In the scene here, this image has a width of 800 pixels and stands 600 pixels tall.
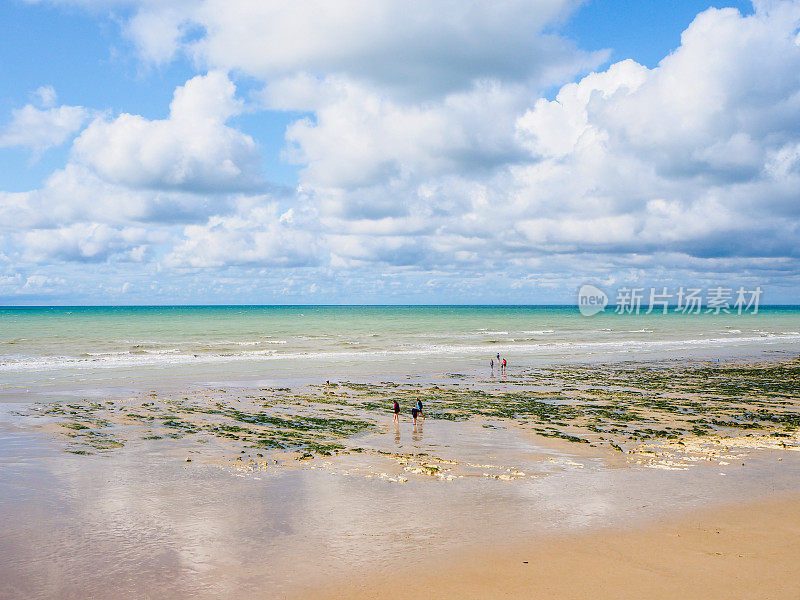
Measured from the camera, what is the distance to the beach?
1009 centimetres

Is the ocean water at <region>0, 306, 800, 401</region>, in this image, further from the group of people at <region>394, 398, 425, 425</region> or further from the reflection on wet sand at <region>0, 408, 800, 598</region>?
the reflection on wet sand at <region>0, 408, 800, 598</region>

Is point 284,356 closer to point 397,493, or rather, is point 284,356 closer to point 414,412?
point 414,412

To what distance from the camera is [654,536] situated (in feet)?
38.8

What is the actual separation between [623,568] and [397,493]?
19.5ft

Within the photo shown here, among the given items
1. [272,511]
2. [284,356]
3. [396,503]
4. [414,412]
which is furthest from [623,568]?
[284,356]

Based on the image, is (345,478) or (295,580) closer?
(295,580)

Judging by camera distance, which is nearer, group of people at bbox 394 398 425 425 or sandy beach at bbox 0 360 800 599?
sandy beach at bbox 0 360 800 599

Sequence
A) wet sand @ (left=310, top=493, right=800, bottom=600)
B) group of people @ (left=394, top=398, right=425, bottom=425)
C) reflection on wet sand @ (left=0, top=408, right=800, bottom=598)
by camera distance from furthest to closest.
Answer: group of people @ (left=394, top=398, right=425, bottom=425) → reflection on wet sand @ (left=0, top=408, right=800, bottom=598) → wet sand @ (left=310, top=493, right=800, bottom=600)

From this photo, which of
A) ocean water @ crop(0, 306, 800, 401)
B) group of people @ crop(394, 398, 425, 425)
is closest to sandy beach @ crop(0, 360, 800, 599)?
group of people @ crop(394, 398, 425, 425)

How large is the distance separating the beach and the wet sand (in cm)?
5

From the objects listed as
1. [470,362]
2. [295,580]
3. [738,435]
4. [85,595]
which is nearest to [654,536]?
[295,580]

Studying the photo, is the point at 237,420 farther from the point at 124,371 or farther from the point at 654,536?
the point at 124,371

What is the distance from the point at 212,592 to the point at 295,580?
1391 millimetres

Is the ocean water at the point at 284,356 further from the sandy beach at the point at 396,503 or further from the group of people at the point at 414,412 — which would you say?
the group of people at the point at 414,412
